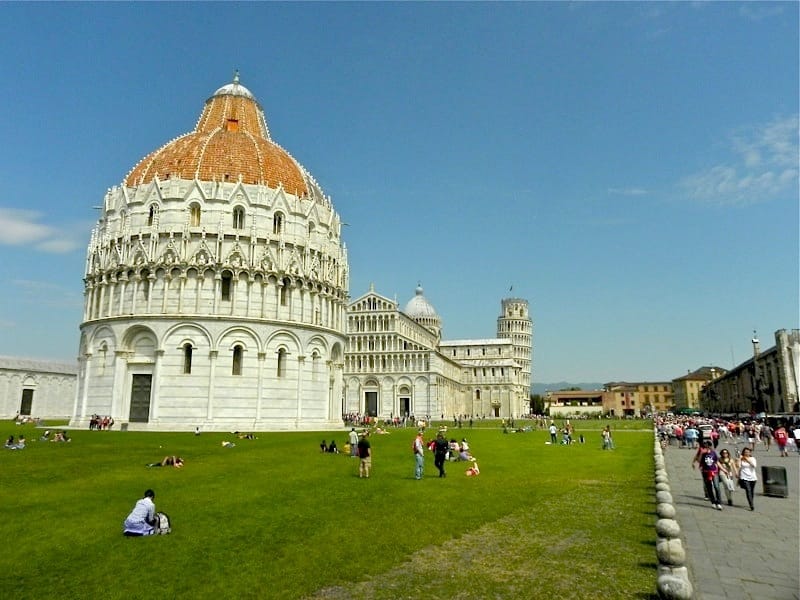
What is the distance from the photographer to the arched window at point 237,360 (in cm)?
4405

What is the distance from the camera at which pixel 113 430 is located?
41.0 m

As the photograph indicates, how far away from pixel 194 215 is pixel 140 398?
14.5 m

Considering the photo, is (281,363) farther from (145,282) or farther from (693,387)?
(693,387)

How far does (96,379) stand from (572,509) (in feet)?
134

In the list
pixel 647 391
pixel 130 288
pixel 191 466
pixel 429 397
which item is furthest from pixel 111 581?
pixel 647 391

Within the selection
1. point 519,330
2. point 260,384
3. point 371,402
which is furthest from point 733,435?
point 519,330

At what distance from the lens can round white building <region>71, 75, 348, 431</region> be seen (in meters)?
43.1

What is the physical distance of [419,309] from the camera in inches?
5413

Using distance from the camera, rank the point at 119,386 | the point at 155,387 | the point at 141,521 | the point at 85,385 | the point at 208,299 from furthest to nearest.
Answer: the point at 85,385 → the point at 208,299 → the point at 119,386 → the point at 155,387 → the point at 141,521

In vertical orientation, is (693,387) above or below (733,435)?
above

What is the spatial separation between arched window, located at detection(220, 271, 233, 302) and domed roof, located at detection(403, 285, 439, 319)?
91.7 metres

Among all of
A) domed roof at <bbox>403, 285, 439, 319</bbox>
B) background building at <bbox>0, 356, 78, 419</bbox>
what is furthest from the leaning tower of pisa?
background building at <bbox>0, 356, 78, 419</bbox>

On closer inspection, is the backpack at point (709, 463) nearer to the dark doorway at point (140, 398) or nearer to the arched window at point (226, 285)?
the arched window at point (226, 285)

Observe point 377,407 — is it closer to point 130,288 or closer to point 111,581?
point 130,288
